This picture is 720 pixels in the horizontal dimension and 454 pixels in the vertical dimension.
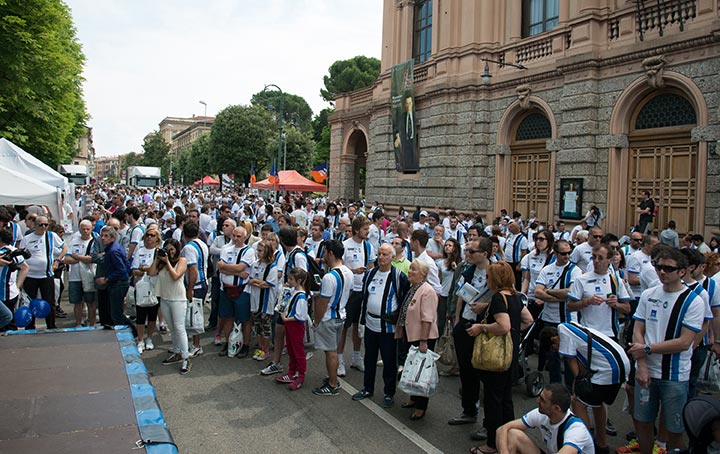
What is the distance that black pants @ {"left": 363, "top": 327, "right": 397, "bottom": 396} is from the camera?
6.29m

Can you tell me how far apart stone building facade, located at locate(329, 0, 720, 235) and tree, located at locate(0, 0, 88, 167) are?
1343 cm

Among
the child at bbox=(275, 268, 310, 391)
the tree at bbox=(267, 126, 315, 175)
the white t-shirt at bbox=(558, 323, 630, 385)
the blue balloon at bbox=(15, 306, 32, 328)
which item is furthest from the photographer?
the tree at bbox=(267, 126, 315, 175)

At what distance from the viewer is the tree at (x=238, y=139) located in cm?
5681

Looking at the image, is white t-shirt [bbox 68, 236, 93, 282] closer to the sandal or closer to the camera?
the camera

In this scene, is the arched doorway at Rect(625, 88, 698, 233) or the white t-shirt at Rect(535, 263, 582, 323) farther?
the arched doorway at Rect(625, 88, 698, 233)

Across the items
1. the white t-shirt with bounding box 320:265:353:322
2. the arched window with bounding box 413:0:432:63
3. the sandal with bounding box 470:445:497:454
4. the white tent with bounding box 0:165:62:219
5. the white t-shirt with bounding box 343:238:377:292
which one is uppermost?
the arched window with bounding box 413:0:432:63

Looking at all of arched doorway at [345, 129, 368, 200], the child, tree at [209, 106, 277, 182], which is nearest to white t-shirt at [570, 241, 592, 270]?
the child

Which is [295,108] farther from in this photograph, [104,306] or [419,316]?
[419,316]

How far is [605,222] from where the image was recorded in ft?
49.8

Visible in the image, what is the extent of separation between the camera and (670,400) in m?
4.58

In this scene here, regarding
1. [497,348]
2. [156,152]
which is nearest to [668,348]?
[497,348]

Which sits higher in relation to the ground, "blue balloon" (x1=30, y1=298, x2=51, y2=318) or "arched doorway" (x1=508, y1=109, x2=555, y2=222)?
"arched doorway" (x1=508, y1=109, x2=555, y2=222)

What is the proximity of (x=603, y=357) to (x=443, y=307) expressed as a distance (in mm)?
3734

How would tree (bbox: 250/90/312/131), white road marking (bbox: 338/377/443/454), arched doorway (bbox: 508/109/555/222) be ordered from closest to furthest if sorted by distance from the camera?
white road marking (bbox: 338/377/443/454)
arched doorway (bbox: 508/109/555/222)
tree (bbox: 250/90/312/131)
